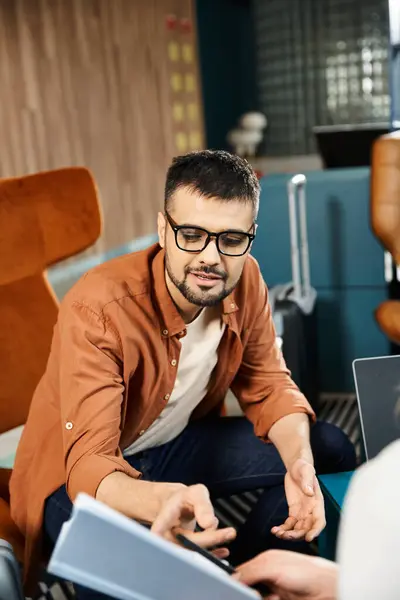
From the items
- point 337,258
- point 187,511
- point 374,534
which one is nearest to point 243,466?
point 187,511

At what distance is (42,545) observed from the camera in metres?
1.44

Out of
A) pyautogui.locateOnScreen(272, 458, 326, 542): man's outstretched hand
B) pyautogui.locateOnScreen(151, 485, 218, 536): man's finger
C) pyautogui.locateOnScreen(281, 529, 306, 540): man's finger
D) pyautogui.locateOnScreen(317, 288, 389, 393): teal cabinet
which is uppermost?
pyautogui.locateOnScreen(151, 485, 218, 536): man's finger

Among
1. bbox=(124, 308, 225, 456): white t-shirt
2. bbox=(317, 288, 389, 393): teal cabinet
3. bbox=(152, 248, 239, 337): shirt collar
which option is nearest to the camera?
bbox=(152, 248, 239, 337): shirt collar

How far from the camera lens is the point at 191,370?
158 centimetres

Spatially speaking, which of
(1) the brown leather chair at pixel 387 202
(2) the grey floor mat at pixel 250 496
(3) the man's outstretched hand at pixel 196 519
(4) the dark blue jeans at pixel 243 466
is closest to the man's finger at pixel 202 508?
(3) the man's outstretched hand at pixel 196 519

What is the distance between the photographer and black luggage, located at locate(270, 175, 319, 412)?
2.44 m

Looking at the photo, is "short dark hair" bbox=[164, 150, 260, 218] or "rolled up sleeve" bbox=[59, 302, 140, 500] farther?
"short dark hair" bbox=[164, 150, 260, 218]

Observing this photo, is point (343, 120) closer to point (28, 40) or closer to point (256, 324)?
point (28, 40)

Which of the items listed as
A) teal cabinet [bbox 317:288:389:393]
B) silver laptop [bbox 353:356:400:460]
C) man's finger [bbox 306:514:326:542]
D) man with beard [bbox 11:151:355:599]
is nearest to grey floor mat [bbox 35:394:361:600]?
teal cabinet [bbox 317:288:389:393]

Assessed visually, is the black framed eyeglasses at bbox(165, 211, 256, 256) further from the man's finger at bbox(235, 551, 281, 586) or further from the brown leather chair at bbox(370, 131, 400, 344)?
the brown leather chair at bbox(370, 131, 400, 344)

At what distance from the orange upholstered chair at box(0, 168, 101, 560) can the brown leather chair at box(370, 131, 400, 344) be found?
99 cm

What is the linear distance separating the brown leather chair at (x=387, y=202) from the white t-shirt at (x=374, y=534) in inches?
70.0

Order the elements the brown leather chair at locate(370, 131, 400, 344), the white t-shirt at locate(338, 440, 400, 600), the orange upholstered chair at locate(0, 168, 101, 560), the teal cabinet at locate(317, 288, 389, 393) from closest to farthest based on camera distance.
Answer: the white t-shirt at locate(338, 440, 400, 600) → the orange upholstered chair at locate(0, 168, 101, 560) → the brown leather chair at locate(370, 131, 400, 344) → the teal cabinet at locate(317, 288, 389, 393)

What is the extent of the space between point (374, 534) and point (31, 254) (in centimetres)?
144
